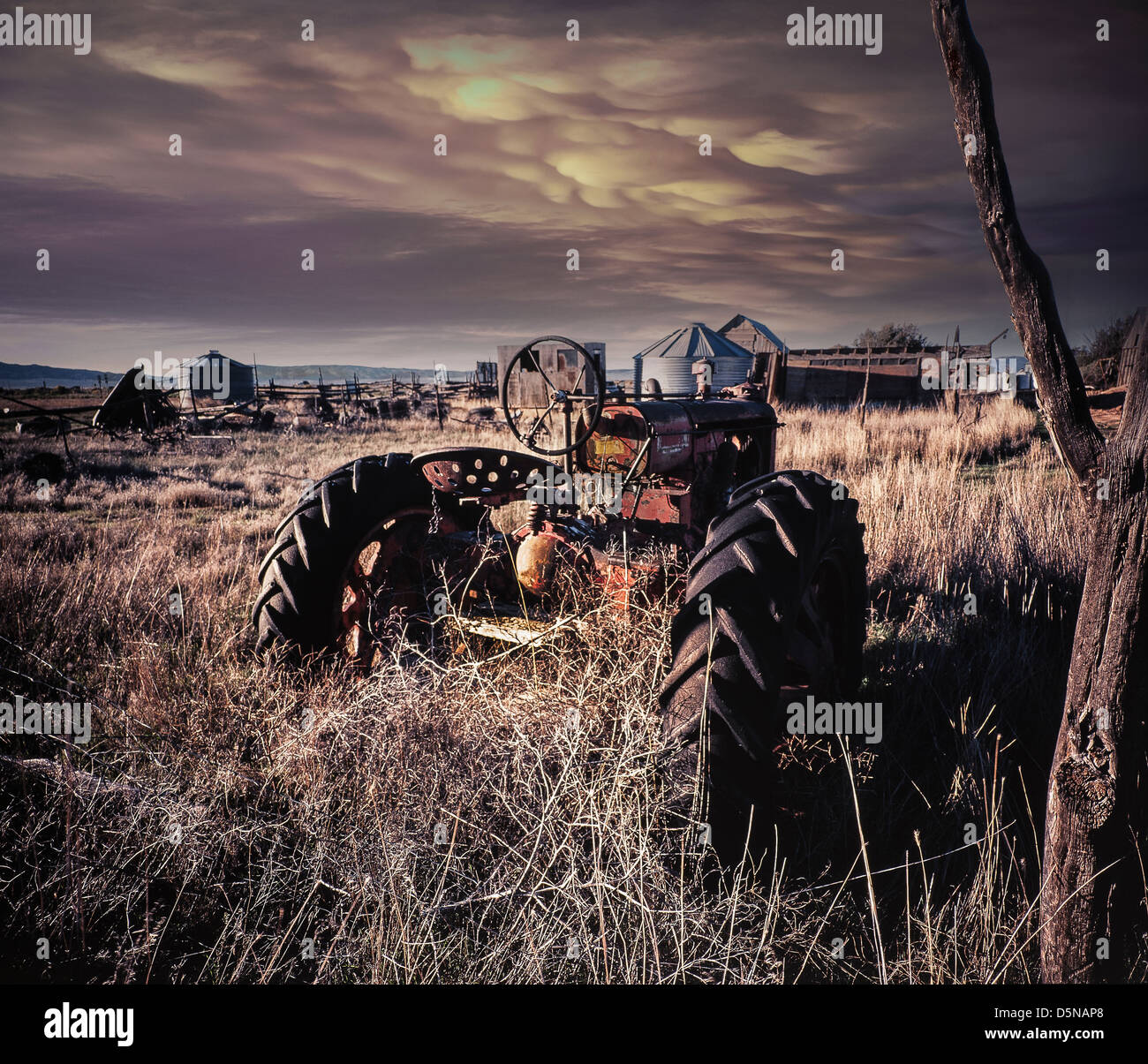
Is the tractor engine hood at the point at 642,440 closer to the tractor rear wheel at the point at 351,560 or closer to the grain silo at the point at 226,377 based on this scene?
the tractor rear wheel at the point at 351,560

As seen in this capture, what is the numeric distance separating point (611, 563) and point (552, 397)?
3.29 ft

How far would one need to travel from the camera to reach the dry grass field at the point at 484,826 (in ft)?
7.47

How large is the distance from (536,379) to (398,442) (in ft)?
60.4

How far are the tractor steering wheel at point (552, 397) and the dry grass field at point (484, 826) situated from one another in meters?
1.08

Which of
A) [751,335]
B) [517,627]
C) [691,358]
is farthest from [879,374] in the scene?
[517,627]

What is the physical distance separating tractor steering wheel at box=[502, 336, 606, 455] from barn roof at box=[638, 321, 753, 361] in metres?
33.5

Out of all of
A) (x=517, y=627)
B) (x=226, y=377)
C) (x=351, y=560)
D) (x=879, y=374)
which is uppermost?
(x=226, y=377)

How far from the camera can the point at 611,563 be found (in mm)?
3295

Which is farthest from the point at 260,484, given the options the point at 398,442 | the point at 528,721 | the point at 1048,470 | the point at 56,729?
the point at 1048,470

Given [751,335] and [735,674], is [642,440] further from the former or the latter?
[751,335]

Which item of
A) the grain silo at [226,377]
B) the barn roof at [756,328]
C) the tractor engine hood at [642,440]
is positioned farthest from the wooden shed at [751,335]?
the tractor engine hood at [642,440]

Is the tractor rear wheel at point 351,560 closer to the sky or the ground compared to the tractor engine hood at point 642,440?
closer to the ground

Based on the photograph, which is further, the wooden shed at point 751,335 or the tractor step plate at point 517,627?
the wooden shed at point 751,335

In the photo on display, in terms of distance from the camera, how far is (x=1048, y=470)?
9.95 metres
